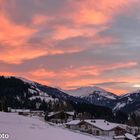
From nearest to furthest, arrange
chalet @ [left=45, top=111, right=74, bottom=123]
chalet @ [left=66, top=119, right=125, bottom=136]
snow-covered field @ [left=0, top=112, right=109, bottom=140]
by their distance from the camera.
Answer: snow-covered field @ [left=0, top=112, right=109, bottom=140] < chalet @ [left=66, top=119, right=125, bottom=136] < chalet @ [left=45, top=111, right=74, bottom=123]

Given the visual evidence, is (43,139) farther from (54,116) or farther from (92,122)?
(54,116)

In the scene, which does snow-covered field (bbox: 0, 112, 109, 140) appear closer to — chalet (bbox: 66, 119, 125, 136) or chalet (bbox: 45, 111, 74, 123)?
chalet (bbox: 66, 119, 125, 136)

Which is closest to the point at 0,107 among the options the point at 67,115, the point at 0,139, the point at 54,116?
the point at 54,116

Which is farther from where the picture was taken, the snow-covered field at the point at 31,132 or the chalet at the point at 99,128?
the chalet at the point at 99,128

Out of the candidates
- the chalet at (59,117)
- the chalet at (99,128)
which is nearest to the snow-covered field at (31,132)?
the chalet at (99,128)

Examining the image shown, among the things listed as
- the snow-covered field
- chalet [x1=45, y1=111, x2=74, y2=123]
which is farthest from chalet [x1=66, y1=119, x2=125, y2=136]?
the snow-covered field

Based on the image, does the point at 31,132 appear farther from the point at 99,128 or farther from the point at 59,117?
the point at 59,117

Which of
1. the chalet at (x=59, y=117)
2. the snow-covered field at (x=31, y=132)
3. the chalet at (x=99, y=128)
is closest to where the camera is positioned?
the snow-covered field at (x=31, y=132)

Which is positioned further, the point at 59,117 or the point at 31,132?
the point at 59,117

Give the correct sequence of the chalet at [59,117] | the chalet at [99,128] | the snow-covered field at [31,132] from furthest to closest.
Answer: the chalet at [59,117] → the chalet at [99,128] → the snow-covered field at [31,132]

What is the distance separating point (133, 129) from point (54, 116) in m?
32.8

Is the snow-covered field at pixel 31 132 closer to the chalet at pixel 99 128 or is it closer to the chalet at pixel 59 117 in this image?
the chalet at pixel 99 128

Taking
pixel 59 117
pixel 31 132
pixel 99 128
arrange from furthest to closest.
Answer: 1. pixel 59 117
2. pixel 99 128
3. pixel 31 132

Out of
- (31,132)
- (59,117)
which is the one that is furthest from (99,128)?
(31,132)
